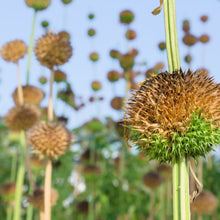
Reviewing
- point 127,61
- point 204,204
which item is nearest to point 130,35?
point 127,61

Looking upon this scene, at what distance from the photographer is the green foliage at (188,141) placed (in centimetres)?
113

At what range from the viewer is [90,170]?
3.52 m

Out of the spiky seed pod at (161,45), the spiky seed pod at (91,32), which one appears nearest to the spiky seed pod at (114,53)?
the spiky seed pod at (91,32)

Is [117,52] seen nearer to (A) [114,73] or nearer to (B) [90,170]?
(A) [114,73]

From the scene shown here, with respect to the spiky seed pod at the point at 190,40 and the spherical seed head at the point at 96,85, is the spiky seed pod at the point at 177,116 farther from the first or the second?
the spherical seed head at the point at 96,85

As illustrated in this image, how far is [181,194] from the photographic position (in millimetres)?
1117

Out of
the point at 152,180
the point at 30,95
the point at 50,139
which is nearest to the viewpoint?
the point at 50,139

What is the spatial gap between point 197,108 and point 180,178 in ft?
0.80

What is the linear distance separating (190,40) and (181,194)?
8.05ft

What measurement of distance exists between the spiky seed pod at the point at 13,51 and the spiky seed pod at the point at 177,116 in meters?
1.81

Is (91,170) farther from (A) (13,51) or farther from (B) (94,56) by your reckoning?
(A) (13,51)

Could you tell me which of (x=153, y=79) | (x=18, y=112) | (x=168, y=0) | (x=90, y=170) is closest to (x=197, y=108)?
(x=153, y=79)

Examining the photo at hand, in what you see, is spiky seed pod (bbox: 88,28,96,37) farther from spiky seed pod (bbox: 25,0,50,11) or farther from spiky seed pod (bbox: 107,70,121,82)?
spiky seed pod (bbox: 25,0,50,11)

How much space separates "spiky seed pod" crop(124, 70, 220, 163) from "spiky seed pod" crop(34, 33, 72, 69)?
126 cm
